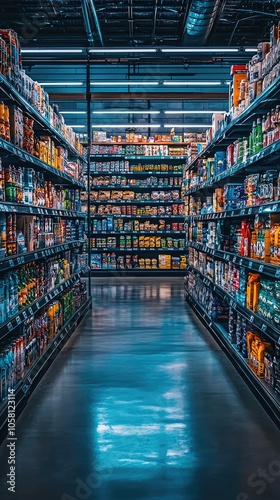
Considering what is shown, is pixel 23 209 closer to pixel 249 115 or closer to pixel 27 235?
pixel 27 235

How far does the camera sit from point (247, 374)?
4.58m

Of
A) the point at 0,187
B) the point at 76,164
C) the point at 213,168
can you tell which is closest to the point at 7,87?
the point at 0,187

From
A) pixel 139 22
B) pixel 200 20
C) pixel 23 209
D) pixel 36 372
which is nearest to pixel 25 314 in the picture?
pixel 36 372

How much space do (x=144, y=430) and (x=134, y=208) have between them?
1069cm

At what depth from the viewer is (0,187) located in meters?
3.68

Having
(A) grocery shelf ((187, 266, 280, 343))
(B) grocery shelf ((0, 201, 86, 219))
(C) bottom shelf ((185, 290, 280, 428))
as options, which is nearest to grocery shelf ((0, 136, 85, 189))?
(B) grocery shelf ((0, 201, 86, 219))

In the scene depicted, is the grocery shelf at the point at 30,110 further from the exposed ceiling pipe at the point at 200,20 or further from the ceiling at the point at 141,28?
the exposed ceiling pipe at the point at 200,20

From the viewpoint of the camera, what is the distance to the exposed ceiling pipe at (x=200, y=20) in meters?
12.6

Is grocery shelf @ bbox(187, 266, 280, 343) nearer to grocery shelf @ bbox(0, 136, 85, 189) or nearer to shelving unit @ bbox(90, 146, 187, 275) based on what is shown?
grocery shelf @ bbox(0, 136, 85, 189)

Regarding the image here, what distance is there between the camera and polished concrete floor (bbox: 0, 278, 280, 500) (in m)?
2.85

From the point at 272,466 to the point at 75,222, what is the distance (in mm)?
5526

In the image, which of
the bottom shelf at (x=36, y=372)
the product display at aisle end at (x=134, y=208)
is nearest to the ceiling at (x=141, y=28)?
the product display at aisle end at (x=134, y=208)

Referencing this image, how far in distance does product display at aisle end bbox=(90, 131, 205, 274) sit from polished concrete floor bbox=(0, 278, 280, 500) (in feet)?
25.3

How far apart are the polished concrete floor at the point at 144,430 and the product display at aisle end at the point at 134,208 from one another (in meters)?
7.70
